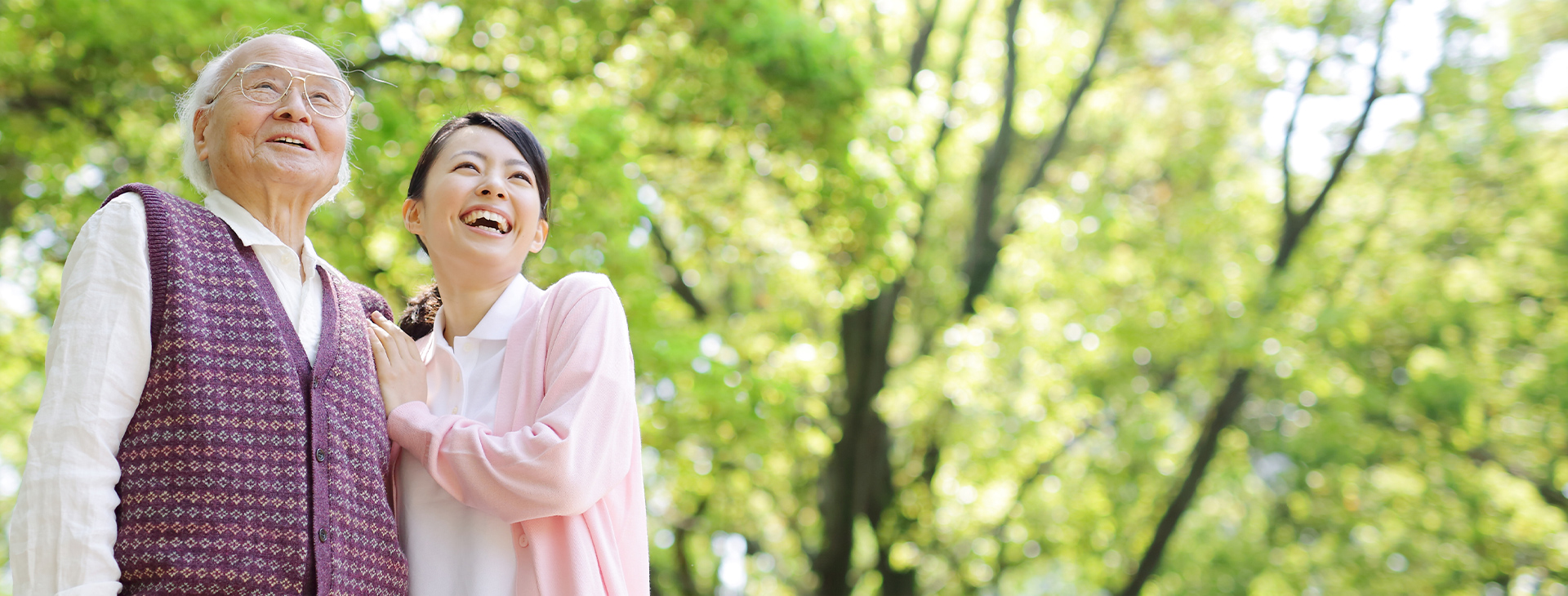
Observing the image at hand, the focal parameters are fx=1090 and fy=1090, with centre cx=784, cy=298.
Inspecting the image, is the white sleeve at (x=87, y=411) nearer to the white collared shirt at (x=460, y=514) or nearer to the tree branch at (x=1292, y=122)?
the white collared shirt at (x=460, y=514)

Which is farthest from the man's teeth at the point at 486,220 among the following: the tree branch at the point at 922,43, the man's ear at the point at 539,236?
the tree branch at the point at 922,43

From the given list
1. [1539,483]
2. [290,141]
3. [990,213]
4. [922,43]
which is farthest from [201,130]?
[1539,483]

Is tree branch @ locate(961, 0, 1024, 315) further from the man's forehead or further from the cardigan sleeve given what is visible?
the man's forehead

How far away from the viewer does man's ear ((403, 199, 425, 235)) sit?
7.14 ft

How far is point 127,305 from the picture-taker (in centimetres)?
160

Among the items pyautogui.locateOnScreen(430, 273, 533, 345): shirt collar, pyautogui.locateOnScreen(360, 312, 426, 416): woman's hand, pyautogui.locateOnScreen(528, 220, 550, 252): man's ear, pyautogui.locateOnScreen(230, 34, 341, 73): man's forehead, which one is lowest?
pyautogui.locateOnScreen(360, 312, 426, 416): woman's hand

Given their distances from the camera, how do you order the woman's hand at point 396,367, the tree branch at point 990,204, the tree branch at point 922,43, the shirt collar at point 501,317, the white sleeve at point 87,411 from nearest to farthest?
the white sleeve at point 87,411 < the woman's hand at point 396,367 < the shirt collar at point 501,317 < the tree branch at point 922,43 < the tree branch at point 990,204

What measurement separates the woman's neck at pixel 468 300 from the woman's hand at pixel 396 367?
4.2 inches

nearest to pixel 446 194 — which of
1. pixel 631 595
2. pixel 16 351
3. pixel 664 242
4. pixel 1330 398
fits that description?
pixel 631 595

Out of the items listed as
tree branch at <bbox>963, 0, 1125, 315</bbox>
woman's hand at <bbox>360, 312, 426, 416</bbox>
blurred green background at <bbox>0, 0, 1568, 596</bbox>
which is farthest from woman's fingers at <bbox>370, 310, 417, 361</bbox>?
tree branch at <bbox>963, 0, 1125, 315</bbox>

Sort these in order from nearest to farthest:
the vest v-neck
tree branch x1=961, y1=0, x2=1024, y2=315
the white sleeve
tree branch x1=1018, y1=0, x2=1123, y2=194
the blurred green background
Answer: the white sleeve, the vest v-neck, the blurred green background, tree branch x1=961, y1=0, x2=1024, y2=315, tree branch x1=1018, y1=0, x2=1123, y2=194

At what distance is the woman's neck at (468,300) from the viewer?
216 centimetres

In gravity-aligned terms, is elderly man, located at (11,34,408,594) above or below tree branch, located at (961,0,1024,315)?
below

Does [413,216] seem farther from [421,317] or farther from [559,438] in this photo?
[559,438]
